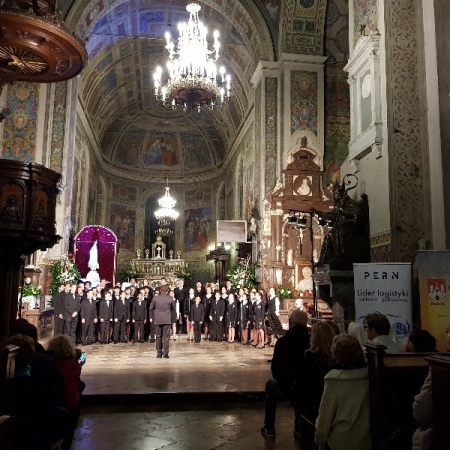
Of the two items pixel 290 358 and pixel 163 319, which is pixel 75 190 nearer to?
pixel 163 319

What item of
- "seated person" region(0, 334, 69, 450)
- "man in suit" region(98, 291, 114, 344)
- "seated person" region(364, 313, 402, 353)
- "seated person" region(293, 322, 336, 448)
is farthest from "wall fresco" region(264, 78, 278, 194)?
"seated person" region(0, 334, 69, 450)

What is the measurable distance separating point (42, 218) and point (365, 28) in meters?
6.82

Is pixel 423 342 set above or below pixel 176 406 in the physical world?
above

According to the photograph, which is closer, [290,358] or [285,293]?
[290,358]

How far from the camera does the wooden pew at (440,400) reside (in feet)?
8.53

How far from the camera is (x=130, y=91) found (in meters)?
25.1

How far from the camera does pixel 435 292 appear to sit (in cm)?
645

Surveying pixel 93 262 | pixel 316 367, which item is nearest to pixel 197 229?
pixel 93 262

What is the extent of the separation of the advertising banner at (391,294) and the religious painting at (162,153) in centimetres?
2398

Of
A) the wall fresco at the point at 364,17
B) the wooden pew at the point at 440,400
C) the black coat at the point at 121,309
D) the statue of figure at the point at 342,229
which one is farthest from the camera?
the black coat at the point at 121,309

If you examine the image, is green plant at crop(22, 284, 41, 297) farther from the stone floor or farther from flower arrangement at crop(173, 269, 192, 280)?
flower arrangement at crop(173, 269, 192, 280)

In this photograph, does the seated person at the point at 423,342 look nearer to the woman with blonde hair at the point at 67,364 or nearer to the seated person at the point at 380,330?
the seated person at the point at 380,330

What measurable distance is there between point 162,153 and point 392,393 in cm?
2748

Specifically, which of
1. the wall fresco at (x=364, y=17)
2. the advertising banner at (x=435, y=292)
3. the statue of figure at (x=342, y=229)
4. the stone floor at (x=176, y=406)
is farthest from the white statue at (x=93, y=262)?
the advertising banner at (x=435, y=292)
